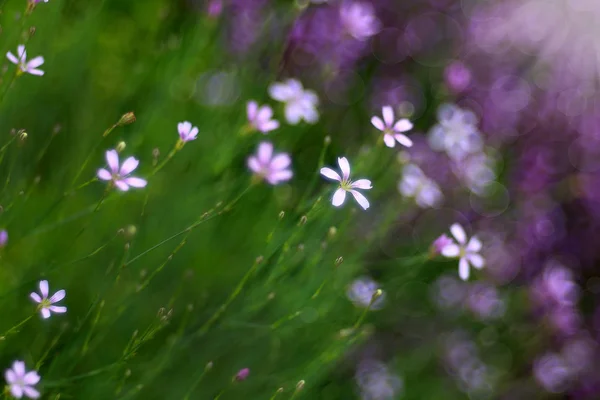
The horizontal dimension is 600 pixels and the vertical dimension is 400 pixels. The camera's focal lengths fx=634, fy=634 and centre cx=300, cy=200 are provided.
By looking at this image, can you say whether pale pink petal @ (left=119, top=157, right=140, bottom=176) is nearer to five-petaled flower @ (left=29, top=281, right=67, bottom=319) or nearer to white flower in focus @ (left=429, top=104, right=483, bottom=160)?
five-petaled flower @ (left=29, top=281, right=67, bottom=319)

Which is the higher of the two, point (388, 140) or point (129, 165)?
point (129, 165)

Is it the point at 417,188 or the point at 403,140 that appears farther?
the point at 417,188

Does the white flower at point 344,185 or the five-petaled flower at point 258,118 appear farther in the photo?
the five-petaled flower at point 258,118

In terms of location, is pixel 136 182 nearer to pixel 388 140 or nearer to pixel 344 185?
pixel 344 185

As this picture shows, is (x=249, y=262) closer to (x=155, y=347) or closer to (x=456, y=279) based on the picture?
(x=155, y=347)

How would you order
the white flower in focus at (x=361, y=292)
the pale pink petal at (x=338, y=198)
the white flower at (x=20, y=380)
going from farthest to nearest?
1. the white flower in focus at (x=361, y=292)
2. the pale pink petal at (x=338, y=198)
3. the white flower at (x=20, y=380)

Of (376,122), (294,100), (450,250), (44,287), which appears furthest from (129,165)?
(450,250)

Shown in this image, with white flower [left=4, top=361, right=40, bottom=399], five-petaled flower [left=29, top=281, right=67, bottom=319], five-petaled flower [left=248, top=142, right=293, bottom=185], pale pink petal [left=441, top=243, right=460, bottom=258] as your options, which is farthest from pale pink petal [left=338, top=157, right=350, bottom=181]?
white flower [left=4, top=361, right=40, bottom=399]

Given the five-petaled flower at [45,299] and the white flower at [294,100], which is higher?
the five-petaled flower at [45,299]

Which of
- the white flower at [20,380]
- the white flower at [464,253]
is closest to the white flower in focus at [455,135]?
the white flower at [464,253]

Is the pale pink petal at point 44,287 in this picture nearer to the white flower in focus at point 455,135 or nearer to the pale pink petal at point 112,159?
the pale pink petal at point 112,159

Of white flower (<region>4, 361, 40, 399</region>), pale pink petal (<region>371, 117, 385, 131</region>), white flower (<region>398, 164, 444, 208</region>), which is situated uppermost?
white flower (<region>4, 361, 40, 399</region>)
